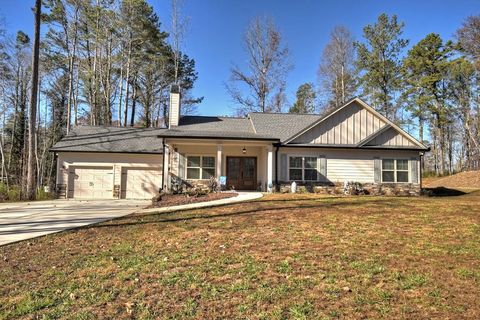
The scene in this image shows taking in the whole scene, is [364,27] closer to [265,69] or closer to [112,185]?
[265,69]

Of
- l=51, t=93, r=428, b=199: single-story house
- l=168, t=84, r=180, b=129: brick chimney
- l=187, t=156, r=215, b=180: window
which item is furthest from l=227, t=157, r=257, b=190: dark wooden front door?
l=168, t=84, r=180, b=129: brick chimney

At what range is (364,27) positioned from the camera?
96.0 ft

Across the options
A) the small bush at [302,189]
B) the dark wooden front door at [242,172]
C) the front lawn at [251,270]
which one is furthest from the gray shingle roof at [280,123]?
the front lawn at [251,270]

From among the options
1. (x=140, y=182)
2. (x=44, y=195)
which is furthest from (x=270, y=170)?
(x=44, y=195)

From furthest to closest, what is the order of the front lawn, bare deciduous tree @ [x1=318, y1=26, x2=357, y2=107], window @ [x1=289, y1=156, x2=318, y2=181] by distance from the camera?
bare deciduous tree @ [x1=318, y1=26, x2=357, y2=107] → window @ [x1=289, y1=156, x2=318, y2=181] → the front lawn

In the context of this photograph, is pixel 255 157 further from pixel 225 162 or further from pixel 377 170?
pixel 377 170

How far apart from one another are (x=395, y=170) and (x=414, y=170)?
39.2 inches

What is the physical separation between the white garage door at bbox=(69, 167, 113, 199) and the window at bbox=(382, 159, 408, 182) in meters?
14.6

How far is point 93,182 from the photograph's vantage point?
16.9m

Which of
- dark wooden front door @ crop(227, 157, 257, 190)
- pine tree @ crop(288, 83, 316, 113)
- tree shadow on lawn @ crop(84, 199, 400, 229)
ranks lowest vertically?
tree shadow on lawn @ crop(84, 199, 400, 229)

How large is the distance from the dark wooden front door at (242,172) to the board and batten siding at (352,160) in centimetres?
189

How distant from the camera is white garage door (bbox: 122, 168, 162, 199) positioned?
17.1 meters

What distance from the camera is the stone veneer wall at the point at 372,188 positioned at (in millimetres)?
15461

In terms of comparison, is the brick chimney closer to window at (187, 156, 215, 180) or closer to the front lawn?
window at (187, 156, 215, 180)
